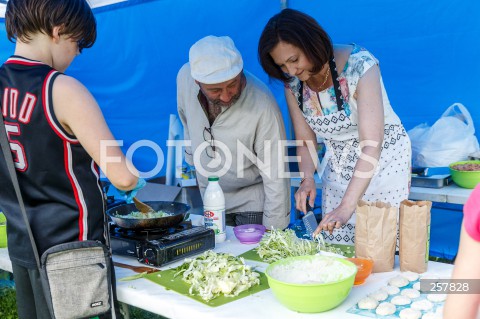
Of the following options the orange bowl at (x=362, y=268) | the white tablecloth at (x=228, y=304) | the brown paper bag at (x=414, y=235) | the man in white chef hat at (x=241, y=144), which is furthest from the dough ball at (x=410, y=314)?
the man in white chef hat at (x=241, y=144)

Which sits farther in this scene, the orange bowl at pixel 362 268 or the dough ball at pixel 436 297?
the orange bowl at pixel 362 268

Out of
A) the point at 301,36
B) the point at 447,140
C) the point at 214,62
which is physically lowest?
the point at 447,140

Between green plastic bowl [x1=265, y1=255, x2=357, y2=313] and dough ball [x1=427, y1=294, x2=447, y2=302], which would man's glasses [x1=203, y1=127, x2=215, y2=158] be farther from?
dough ball [x1=427, y1=294, x2=447, y2=302]

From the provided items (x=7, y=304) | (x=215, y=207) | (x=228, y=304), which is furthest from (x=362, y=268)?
(x=7, y=304)

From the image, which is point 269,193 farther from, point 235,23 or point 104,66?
point 104,66

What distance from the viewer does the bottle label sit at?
7.45ft

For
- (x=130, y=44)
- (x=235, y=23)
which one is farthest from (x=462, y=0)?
(x=130, y=44)

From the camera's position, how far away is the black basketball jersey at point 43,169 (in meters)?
1.57

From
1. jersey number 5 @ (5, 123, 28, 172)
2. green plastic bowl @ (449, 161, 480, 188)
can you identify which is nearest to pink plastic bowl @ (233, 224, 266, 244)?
jersey number 5 @ (5, 123, 28, 172)

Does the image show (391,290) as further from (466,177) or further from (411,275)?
(466,177)

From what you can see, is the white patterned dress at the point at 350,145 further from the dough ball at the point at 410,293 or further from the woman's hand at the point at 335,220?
the dough ball at the point at 410,293

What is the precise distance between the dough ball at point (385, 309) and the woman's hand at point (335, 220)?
48 cm

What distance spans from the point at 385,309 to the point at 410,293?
16 centimetres

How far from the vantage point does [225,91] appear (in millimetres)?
2562
